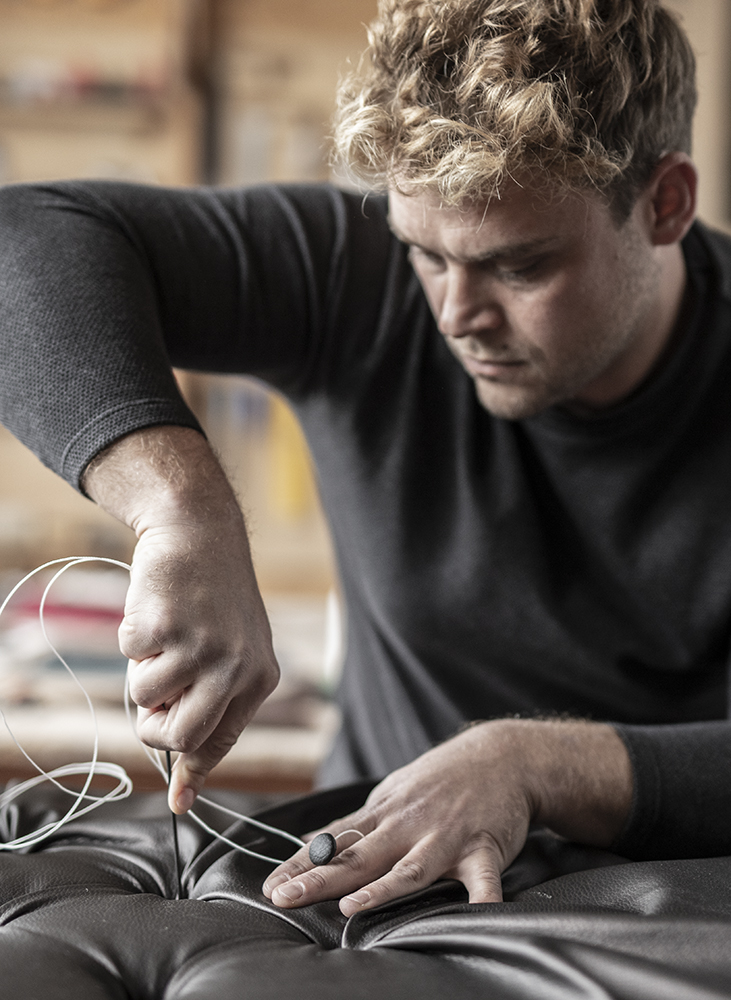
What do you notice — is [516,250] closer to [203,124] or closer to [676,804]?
[676,804]

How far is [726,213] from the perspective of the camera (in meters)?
3.00

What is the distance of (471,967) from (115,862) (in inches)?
11.8

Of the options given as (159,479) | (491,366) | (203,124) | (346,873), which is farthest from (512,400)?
(203,124)

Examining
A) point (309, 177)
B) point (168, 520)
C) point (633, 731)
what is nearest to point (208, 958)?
point (168, 520)

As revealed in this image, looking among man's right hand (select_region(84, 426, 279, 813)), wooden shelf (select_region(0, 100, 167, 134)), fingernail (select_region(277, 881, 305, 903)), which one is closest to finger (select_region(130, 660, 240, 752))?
man's right hand (select_region(84, 426, 279, 813))

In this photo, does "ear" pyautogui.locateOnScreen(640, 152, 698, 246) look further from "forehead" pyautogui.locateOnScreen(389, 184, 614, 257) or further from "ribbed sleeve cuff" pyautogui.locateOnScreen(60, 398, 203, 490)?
"ribbed sleeve cuff" pyautogui.locateOnScreen(60, 398, 203, 490)

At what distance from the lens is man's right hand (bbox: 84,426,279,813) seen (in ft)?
2.04

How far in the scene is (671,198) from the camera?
0.94 m

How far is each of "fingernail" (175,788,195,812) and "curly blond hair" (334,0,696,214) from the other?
514 mm

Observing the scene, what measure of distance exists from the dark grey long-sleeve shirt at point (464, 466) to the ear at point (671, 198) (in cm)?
11

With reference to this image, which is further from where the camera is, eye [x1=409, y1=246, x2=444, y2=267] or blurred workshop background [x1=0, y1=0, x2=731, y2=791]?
blurred workshop background [x1=0, y1=0, x2=731, y2=791]

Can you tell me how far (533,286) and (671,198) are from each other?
0.20 meters

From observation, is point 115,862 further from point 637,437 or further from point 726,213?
point 726,213

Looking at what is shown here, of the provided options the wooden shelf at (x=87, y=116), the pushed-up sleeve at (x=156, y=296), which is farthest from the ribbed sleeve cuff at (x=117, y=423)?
the wooden shelf at (x=87, y=116)
